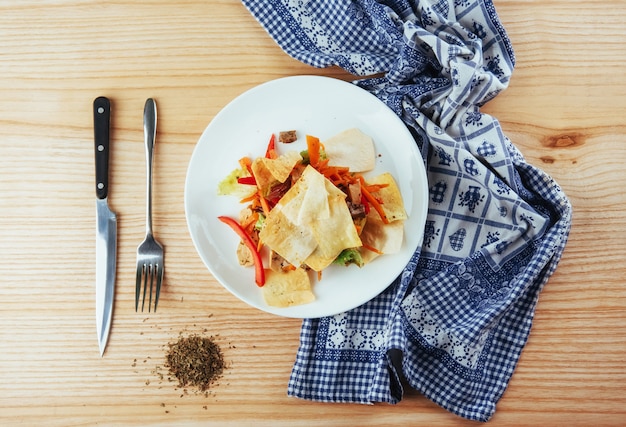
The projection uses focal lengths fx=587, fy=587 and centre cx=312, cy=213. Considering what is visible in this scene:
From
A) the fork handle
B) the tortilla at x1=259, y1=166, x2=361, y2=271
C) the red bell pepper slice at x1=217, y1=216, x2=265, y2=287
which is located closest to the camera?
the tortilla at x1=259, y1=166, x2=361, y2=271

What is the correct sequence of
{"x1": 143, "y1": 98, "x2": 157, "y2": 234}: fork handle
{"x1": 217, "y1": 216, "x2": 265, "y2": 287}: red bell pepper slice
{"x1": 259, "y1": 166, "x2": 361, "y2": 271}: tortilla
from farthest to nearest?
{"x1": 143, "y1": 98, "x2": 157, "y2": 234}: fork handle, {"x1": 217, "y1": 216, "x2": 265, "y2": 287}: red bell pepper slice, {"x1": 259, "y1": 166, "x2": 361, "y2": 271}: tortilla

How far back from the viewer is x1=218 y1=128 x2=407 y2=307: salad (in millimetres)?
1851

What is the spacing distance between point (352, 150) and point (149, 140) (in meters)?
0.72

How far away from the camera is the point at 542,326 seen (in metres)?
2.10

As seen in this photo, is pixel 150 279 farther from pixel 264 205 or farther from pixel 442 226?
pixel 442 226

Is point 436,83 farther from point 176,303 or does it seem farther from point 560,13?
point 176,303

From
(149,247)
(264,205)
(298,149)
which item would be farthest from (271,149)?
(149,247)

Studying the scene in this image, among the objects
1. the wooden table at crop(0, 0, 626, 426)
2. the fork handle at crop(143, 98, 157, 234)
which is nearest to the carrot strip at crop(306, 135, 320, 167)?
the wooden table at crop(0, 0, 626, 426)

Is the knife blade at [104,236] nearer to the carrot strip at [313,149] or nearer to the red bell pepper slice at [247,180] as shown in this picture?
the red bell pepper slice at [247,180]

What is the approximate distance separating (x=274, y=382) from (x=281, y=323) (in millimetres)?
214

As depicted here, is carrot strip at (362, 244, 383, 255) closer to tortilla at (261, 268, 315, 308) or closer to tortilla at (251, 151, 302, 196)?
tortilla at (261, 268, 315, 308)

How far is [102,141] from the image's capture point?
2084 millimetres

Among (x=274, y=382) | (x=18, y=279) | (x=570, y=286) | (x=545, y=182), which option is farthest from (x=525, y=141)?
(x=18, y=279)

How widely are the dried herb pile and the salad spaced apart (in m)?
0.32
